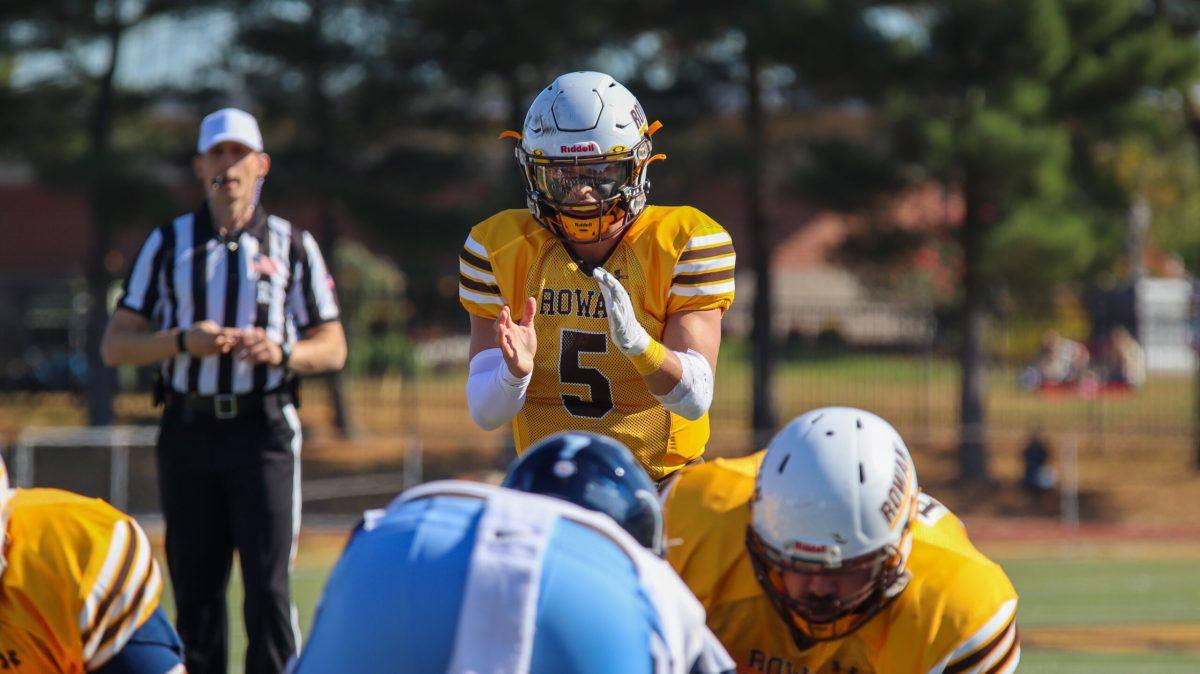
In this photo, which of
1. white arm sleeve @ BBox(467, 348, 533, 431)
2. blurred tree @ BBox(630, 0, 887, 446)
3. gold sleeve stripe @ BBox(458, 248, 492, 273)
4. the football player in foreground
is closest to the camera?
the football player in foreground

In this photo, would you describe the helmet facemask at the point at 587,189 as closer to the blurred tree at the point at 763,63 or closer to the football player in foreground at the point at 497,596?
Result: the football player in foreground at the point at 497,596

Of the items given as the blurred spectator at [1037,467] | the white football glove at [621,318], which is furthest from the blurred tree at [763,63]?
the white football glove at [621,318]

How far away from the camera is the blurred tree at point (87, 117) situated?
16406 mm

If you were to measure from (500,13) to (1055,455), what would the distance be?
336 inches

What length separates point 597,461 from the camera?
8.68 ft

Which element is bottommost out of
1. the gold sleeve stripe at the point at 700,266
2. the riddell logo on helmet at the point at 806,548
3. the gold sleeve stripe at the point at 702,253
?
the riddell logo on helmet at the point at 806,548

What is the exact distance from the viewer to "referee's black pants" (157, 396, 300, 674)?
488 cm

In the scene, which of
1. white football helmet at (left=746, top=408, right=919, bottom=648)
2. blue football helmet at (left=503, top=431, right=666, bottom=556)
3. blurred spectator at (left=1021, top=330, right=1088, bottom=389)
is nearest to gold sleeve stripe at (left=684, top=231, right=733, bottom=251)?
white football helmet at (left=746, top=408, right=919, bottom=648)

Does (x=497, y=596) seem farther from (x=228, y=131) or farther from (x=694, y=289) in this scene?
(x=228, y=131)

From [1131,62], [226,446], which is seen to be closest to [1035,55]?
[1131,62]

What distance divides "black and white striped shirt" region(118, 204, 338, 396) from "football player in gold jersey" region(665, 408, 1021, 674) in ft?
7.44

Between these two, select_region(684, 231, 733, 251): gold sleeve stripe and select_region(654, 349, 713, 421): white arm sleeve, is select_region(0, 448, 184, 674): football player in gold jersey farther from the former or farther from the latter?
select_region(684, 231, 733, 251): gold sleeve stripe

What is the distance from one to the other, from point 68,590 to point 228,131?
238 cm

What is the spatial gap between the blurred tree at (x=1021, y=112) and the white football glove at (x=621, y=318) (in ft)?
42.6
